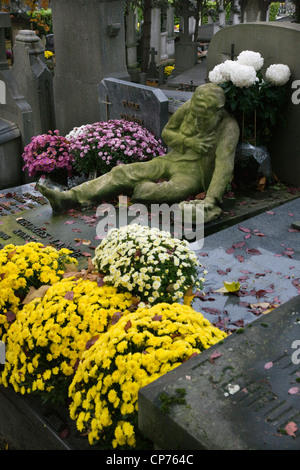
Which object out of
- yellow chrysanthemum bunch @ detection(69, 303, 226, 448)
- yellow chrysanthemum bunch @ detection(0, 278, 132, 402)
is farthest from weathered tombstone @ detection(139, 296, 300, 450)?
yellow chrysanthemum bunch @ detection(0, 278, 132, 402)

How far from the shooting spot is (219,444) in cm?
234

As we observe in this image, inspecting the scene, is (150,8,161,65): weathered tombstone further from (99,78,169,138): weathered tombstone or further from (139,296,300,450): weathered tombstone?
(139,296,300,450): weathered tombstone

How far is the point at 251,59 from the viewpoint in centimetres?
664

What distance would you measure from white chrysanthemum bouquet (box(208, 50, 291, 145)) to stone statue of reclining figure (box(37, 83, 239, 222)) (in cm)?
22

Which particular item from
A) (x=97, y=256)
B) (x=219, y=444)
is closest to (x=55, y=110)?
(x=97, y=256)

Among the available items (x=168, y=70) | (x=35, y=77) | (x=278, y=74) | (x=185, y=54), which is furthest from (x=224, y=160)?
(x=168, y=70)

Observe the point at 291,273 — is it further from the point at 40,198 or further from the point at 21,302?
the point at 40,198

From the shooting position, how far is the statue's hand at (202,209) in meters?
5.84

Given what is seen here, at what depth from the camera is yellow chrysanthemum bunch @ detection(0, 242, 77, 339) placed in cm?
387

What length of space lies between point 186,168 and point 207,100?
2.82 ft

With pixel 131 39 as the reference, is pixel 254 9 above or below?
above

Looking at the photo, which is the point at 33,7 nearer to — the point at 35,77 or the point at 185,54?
the point at 35,77

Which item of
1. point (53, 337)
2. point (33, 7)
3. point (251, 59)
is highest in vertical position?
point (33, 7)

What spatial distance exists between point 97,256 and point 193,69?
576 inches
